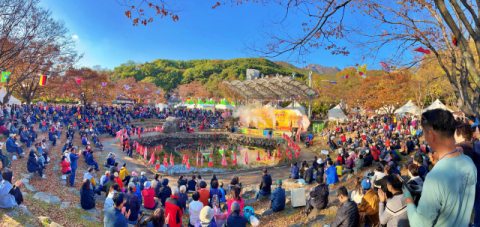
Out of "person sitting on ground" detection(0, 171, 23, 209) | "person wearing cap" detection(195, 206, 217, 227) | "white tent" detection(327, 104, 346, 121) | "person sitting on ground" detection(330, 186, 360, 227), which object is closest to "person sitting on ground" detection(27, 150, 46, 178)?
"person sitting on ground" detection(0, 171, 23, 209)

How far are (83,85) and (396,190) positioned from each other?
95.9 feet

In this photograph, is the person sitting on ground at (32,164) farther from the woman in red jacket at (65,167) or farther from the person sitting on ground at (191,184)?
the person sitting on ground at (191,184)

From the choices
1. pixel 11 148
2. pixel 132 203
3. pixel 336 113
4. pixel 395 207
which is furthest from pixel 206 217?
pixel 336 113

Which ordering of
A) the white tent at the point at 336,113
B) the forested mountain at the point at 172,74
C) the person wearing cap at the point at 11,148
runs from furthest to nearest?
the forested mountain at the point at 172,74, the white tent at the point at 336,113, the person wearing cap at the point at 11,148

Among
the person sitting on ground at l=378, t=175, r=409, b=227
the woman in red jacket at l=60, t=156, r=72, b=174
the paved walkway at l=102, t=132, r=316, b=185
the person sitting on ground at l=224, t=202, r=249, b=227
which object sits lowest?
the paved walkway at l=102, t=132, r=316, b=185

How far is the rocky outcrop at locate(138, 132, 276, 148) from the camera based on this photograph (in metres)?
23.2

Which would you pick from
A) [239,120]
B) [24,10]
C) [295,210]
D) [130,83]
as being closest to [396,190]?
[295,210]

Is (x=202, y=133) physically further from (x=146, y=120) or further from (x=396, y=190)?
(x=396, y=190)

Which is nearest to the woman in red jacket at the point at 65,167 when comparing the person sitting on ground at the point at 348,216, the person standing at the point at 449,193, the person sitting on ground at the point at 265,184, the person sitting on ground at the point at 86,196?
the person sitting on ground at the point at 86,196

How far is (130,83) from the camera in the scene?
42.8 meters

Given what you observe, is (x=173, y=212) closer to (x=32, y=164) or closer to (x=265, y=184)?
(x=265, y=184)

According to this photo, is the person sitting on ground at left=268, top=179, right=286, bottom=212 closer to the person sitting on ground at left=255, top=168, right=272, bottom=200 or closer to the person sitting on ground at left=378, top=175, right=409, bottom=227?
the person sitting on ground at left=255, top=168, right=272, bottom=200

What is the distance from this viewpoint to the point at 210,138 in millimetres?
25469

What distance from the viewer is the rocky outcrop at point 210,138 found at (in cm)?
2315
